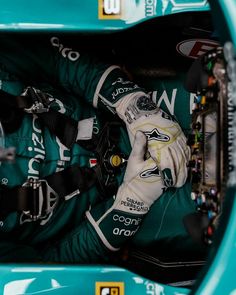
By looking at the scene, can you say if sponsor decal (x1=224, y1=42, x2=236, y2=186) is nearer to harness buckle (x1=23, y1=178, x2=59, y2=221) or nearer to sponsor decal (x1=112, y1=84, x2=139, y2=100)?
sponsor decal (x1=112, y1=84, x2=139, y2=100)

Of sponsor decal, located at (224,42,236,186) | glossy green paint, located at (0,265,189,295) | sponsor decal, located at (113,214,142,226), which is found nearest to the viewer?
sponsor decal, located at (224,42,236,186)

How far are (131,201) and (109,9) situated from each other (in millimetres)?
390

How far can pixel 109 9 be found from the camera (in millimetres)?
1104

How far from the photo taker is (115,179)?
1.24m

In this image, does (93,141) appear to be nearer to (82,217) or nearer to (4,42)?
(82,217)

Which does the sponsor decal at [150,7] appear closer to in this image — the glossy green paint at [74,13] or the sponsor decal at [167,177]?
the glossy green paint at [74,13]

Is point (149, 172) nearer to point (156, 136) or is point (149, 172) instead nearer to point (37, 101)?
point (156, 136)

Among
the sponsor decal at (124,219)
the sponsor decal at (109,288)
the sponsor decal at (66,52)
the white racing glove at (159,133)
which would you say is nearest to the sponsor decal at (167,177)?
the white racing glove at (159,133)

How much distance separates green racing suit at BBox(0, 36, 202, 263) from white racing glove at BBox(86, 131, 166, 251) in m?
0.03

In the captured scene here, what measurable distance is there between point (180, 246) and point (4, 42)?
596 mm

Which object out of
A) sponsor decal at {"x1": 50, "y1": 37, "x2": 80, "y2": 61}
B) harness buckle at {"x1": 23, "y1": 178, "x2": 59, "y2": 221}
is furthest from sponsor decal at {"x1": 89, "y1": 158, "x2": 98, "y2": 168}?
sponsor decal at {"x1": 50, "y1": 37, "x2": 80, "y2": 61}

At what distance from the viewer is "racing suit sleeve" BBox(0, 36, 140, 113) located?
1211mm

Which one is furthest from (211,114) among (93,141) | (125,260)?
(125,260)

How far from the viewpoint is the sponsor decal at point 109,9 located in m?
1.10
